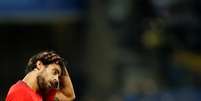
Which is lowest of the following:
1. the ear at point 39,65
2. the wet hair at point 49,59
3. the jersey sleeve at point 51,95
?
the jersey sleeve at point 51,95

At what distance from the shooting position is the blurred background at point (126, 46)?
22.0 meters

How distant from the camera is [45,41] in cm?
2472

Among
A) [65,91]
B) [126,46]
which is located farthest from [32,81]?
[126,46]

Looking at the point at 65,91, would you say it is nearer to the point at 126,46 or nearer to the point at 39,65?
the point at 39,65

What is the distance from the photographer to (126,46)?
22.8 metres

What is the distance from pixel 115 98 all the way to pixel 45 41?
10.7ft

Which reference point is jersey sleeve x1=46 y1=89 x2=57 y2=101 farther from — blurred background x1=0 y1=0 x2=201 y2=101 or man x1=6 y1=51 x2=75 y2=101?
blurred background x1=0 y1=0 x2=201 y2=101

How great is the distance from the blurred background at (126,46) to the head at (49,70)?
10123 millimetres

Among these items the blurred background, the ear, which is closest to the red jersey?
the ear

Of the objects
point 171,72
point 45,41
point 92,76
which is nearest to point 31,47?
point 45,41

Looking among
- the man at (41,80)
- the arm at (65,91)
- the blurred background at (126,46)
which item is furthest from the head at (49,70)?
the blurred background at (126,46)

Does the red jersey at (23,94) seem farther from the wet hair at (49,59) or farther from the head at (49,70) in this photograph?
the wet hair at (49,59)

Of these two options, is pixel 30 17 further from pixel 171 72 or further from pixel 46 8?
pixel 171 72

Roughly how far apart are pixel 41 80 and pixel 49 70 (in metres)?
0.12
